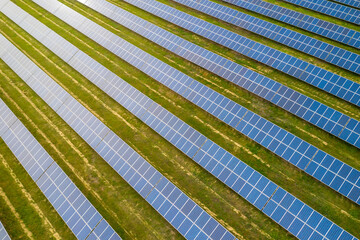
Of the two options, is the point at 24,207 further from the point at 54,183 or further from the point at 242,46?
the point at 242,46

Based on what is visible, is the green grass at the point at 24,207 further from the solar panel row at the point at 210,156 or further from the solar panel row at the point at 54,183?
the solar panel row at the point at 210,156

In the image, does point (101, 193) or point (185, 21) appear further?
point (185, 21)

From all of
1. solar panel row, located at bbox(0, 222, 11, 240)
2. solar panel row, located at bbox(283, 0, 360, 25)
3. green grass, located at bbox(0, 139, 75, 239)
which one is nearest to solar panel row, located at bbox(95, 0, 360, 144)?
solar panel row, located at bbox(283, 0, 360, 25)

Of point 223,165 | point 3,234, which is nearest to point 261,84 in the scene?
point 223,165

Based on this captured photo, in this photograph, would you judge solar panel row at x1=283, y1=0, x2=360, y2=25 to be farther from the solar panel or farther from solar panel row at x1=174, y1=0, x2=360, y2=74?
the solar panel

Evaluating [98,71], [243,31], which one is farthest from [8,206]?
[243,31]

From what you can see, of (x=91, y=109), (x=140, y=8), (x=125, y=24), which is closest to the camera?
(x=91, y=109)

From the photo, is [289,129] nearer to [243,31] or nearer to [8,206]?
[243,31]
